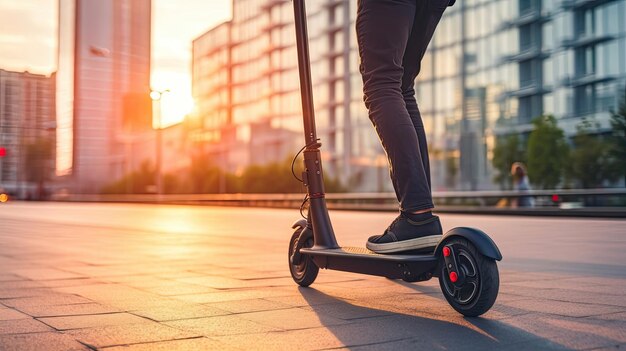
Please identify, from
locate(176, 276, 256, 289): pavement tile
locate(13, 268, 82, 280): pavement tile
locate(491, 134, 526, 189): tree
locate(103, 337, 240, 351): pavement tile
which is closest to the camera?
locate(103, 337, 240, 351): pavement tile

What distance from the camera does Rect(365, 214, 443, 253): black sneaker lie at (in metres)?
3.32

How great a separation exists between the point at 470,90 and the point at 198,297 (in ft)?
195

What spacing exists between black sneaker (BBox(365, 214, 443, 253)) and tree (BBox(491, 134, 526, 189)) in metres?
50.4

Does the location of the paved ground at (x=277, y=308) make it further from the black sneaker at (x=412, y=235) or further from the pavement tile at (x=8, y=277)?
the black sneaker at (x=412, y=235)

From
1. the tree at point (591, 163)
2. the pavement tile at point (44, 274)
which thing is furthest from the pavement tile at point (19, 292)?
the tree at point (591, 163)

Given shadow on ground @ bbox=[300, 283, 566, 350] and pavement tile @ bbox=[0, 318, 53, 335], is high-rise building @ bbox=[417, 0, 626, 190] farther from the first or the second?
pavement tile @ bbox=[0, 318, 53, 335]

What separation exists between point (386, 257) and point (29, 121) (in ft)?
354

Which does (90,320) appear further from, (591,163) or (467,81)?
(467,81)

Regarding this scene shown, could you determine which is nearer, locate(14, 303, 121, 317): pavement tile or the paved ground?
the paved ground

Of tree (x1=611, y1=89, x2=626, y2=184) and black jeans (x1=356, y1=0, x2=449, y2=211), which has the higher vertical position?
tree (x1=611, y1=89, x2=626, y2=184)

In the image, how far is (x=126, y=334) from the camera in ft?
9.25

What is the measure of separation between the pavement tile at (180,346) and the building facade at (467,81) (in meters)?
51.1

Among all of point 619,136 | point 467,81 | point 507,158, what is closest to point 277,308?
point 619,136

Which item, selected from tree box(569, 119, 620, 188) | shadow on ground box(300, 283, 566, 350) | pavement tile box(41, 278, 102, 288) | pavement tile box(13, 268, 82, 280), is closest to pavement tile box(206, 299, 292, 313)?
shadow on ground box(300, 283, 566, 350)
